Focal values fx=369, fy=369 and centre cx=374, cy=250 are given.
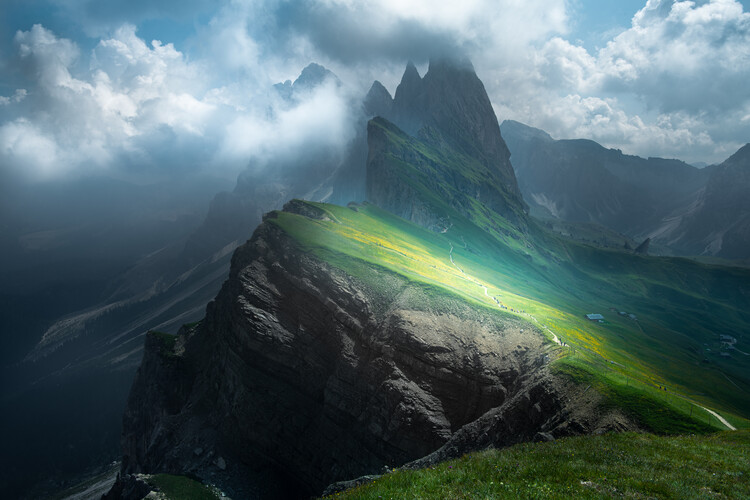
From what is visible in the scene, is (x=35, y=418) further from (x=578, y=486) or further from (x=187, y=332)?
(x=578, y=486)

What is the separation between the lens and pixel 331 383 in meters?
60.9

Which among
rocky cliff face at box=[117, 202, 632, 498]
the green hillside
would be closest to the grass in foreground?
the green hillside

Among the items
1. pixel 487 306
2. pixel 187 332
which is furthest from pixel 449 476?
pixel 187 332

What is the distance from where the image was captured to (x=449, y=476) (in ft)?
52.7

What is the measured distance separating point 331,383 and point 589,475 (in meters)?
49.9

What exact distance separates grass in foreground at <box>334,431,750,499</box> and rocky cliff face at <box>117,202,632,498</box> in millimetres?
22165

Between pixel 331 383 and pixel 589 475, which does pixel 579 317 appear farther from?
pixel 589 475

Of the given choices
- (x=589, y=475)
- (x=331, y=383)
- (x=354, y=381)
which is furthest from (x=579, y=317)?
(x=589, y=475)

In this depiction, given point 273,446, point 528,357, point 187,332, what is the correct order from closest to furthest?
point 528,357, point 273,446, point 187,332

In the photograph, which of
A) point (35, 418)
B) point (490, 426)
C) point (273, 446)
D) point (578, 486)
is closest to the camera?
point (578, 486)

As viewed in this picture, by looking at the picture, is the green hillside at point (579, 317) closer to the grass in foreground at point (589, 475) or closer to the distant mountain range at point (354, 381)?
the distant mountain range at point (354, 381)

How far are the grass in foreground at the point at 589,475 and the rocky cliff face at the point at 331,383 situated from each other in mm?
22165

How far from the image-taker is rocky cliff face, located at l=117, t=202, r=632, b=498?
51.8 meters

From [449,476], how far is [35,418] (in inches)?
10672
